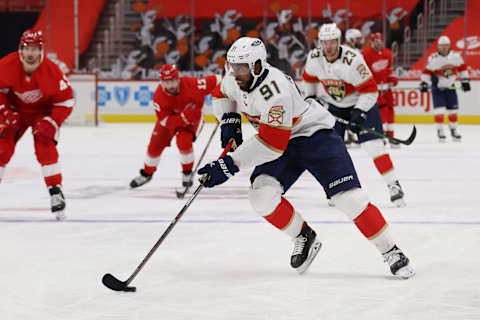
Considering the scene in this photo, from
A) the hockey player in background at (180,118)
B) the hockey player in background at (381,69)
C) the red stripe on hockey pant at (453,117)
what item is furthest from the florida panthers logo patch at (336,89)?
the red stripe on hockey pant at (453,117)

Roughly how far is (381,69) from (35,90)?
530 cm

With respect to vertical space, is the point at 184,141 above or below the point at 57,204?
above

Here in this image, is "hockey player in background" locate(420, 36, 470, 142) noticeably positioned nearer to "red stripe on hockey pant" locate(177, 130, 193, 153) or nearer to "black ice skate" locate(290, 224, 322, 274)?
"red stripe on hockey pant" locate(177, 130, 193, 153)

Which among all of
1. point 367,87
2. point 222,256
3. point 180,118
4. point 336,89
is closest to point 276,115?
point 222,256

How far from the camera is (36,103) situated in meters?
4.42

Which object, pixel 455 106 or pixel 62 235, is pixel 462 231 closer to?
pixel 62 235

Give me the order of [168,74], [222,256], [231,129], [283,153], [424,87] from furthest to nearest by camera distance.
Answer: [424,87] < [168,74] < [222,256] < [231,129] < [283,153]

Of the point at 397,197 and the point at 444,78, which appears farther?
the point at 444,78

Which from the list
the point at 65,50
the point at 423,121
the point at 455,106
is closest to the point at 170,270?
the point at 455,106

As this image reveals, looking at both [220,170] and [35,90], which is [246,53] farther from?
[35,90]

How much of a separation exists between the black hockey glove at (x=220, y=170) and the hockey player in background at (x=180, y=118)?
2.87 m

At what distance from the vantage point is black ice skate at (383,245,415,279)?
2920mm

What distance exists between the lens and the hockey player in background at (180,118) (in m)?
5.76

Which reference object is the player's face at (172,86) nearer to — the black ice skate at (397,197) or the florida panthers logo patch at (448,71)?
the black ice skate at (397,197)
